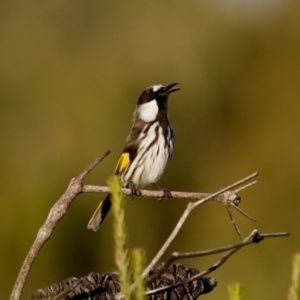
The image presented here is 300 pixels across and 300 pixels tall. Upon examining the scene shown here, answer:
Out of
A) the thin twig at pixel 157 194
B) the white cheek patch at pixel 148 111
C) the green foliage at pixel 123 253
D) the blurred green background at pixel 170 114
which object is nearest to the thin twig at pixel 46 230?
the thin twig at pixel 157 194

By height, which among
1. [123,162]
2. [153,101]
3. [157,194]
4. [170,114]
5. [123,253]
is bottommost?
[170,114]

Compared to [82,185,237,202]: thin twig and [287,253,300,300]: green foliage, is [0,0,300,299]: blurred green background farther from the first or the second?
[287,253,300,300]: green foliage

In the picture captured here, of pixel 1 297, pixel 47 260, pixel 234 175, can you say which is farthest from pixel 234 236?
pixel 1 297

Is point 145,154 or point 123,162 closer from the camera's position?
point 145,154

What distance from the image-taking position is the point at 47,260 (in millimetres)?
10789

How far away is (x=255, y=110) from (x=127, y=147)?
8300mm

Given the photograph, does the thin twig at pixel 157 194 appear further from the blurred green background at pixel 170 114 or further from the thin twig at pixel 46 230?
the blurred green background at pixel 170 114

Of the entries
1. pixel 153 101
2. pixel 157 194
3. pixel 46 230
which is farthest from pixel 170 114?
pixel 46 230

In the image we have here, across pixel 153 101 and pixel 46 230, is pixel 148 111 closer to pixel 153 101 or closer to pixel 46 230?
pixel 153 101

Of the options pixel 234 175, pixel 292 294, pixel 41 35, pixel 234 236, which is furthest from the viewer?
pixel 41 35

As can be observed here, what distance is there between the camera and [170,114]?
14008 mm

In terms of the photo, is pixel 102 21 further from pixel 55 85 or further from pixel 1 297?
pixel 1 297

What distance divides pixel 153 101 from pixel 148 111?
0.36ft

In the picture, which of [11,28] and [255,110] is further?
[11,28]
